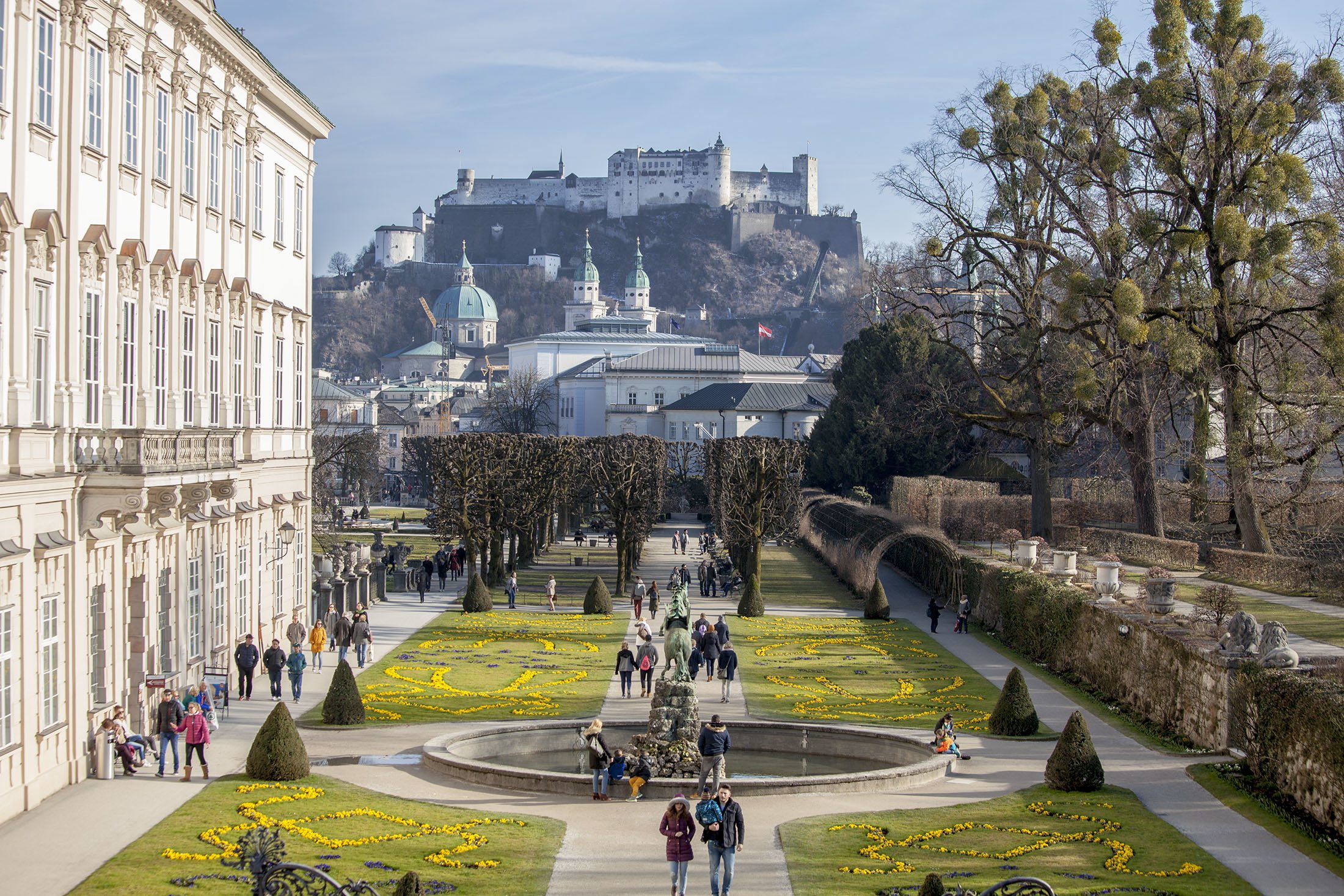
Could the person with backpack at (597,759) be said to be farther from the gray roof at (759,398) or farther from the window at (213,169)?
the gray roof at (759,398)

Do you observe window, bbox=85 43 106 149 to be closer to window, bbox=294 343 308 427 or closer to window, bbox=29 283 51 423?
window, bbox=29 283 51 423

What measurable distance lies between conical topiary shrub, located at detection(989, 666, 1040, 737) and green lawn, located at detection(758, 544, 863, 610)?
2181 cm

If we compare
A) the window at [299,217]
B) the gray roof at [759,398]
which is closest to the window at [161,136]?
the window at [299,217]

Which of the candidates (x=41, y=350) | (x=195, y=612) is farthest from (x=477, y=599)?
(x=41, y=350)

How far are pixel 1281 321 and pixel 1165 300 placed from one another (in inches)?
122

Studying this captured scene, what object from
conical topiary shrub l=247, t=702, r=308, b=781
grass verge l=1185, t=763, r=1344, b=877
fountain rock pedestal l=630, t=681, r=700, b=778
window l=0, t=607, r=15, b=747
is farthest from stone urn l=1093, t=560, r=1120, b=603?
window l=0, t=607, r=15, b=747

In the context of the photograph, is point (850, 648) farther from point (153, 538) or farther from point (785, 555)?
point (785, 555)

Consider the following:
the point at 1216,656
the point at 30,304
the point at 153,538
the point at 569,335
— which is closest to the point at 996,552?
the point at 1216,656

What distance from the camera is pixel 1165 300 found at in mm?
41469

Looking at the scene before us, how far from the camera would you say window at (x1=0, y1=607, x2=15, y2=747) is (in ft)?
59.0

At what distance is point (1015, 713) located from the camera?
25.3 meters

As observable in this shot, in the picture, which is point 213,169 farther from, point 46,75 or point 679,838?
point 679,838

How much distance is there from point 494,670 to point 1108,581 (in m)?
13.3

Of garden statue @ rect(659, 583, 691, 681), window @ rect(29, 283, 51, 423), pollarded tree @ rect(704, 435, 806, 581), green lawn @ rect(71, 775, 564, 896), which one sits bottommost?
green lawn @ rect(71, 775, 564, 896)
